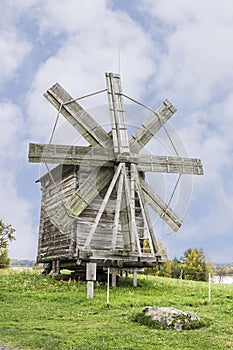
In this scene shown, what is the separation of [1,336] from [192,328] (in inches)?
175

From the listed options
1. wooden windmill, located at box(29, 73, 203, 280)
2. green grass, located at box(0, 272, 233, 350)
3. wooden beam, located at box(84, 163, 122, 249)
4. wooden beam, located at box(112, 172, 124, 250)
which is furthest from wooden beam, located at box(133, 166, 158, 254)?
green grass, located at box(0, 272, 233, 350)

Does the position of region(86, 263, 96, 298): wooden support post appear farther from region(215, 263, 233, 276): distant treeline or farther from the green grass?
region(215, 263, 233, 276): distant treeline

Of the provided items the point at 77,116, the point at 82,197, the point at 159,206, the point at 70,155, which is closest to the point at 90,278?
the point at 82,197

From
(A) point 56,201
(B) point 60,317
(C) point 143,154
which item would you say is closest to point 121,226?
(C) point 143,154

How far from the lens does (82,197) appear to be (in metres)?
20.6

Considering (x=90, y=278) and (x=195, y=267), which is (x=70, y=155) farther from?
(x=195, y=267)

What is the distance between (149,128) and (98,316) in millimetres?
10531

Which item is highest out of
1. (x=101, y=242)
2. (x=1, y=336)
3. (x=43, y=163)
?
(x=43, y=163)

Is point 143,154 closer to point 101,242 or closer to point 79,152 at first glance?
point 79,152

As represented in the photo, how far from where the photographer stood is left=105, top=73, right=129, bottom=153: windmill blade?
818 inches

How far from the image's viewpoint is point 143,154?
2144 centimetres

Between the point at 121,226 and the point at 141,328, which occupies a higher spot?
the point at 121,226

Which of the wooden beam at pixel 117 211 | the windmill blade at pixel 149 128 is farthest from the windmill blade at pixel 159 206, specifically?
the wooden beam at pixel 117 211

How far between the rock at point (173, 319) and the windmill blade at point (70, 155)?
9413 millimetres
